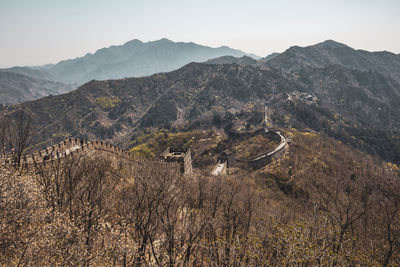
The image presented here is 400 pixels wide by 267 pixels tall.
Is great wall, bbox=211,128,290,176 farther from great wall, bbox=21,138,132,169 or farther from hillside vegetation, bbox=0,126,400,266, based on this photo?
hillside vegetation, bbox=0,126,400,266

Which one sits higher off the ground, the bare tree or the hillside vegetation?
the bare tree

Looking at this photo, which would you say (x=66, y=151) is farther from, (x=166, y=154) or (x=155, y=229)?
(x=155, y=229)

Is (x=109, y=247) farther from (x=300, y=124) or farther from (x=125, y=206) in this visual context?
(x=300, y=124)

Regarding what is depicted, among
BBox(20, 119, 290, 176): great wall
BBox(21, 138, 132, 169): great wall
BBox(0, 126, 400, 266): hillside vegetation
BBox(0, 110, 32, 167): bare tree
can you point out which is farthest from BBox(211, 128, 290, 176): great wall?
BBox(0, 110, 32, 167): bare tree

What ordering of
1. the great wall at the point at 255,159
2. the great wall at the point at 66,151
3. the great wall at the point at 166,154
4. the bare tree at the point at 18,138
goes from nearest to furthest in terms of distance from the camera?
the bare tree at the point at 18,138 < the great wall at the point at 66,151 < the great wall at the point at 166,154 < the great wall at the point at 255,159

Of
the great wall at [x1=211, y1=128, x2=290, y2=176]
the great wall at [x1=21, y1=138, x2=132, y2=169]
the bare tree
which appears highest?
the bare tree

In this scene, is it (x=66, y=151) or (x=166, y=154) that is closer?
(x=66, y=151)

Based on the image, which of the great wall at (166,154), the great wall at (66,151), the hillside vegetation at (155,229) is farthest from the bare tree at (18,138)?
the great wall at (66,151)

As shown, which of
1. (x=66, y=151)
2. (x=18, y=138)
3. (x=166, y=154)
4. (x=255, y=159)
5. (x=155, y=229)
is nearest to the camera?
(x=155, y=229)

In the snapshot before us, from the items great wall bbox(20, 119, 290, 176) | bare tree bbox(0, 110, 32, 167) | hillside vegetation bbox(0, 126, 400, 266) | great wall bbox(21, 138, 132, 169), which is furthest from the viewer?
great wall bbox(20, 119, 290, 176)

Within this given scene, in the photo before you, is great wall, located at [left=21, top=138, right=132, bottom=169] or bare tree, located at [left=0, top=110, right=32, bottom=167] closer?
bare tree, located at [left=0, top=110, right=32, bottom=167]

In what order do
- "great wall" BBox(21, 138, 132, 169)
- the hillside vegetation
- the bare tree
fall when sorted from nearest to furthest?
1. the hillside vegetation
2. the bare tree
3. "great wall" BBox(21, 138, 132, 169)

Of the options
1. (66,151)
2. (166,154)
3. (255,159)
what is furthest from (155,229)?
(255,159)

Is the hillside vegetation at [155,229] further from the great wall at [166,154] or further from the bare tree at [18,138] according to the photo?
the great wall at [166,154]
